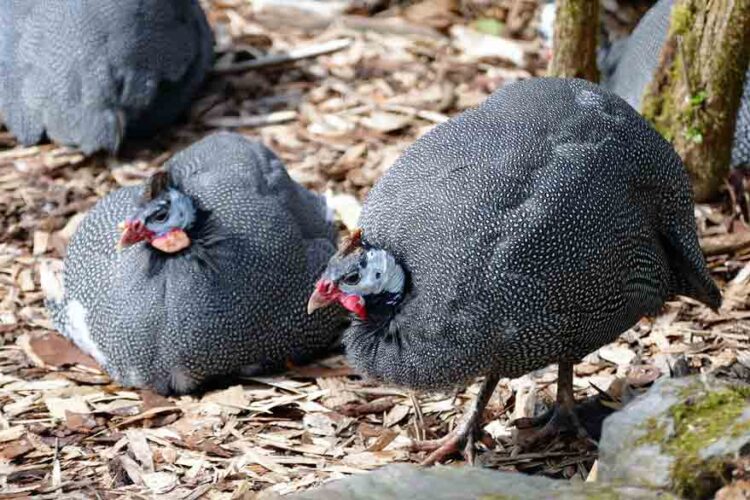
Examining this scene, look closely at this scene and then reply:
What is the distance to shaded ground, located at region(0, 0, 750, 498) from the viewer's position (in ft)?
12.8

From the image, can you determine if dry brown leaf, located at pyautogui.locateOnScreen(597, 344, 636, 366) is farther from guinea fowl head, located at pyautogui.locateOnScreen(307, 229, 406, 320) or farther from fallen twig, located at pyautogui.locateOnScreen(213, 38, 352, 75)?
fallen twig, located at pyautogui.locateOnScreen(213, 38, 352, 75)

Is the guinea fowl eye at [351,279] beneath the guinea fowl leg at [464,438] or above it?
above

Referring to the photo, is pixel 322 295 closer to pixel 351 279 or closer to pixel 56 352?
pixel 351 279

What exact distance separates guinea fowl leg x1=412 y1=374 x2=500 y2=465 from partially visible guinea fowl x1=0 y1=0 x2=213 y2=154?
2717 millimetres

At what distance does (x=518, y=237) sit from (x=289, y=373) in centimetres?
147

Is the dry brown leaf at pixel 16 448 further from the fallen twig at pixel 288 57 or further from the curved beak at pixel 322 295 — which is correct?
the fallen twig at pixel 288 57

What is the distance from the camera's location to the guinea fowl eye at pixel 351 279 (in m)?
3.53

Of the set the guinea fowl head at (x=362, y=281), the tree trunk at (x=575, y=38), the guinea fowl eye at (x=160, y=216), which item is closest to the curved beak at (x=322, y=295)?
the guinea fowl head at (x=362, y=281)

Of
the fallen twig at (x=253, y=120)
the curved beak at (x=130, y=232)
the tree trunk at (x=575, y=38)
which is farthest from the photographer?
the fallen twig at (x=253, y=120)

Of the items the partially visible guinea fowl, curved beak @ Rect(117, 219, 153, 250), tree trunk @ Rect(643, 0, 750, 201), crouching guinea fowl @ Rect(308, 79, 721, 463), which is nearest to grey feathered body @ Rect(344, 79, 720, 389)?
crouching guinea fowl @ Rect(308, 79, 721, 463)

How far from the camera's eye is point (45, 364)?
4609mm

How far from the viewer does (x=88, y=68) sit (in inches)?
233

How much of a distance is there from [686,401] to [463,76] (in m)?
3.83

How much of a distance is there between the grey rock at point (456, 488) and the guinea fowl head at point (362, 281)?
66 cm
